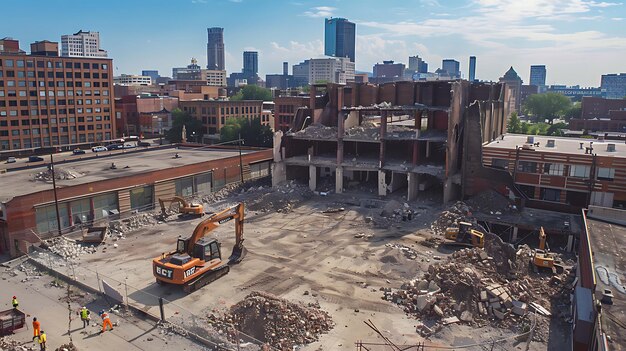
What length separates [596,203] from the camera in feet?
124

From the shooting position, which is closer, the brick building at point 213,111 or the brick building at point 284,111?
the brick building at point 284,111

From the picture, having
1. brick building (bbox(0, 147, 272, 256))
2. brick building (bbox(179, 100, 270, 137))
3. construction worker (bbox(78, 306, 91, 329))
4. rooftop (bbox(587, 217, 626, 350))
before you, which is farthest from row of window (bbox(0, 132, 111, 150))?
rooftop (bbox(587, 217, 626, 350))

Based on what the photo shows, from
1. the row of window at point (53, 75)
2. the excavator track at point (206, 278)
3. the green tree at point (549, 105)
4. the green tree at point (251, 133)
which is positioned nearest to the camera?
the excavator track at point (206, 278)

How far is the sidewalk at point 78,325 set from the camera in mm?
20828

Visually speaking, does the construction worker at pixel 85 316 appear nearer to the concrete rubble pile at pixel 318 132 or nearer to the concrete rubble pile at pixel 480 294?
the concrete rubble pile at pixel 480 294

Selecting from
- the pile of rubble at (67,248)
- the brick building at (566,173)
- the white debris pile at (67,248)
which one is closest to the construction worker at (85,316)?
the pile of rubble at (67,248)

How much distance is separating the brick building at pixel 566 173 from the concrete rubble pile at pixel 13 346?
35781 mm

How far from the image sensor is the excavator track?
998 inches

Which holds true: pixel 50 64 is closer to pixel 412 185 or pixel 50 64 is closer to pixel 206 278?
pixel 412 185

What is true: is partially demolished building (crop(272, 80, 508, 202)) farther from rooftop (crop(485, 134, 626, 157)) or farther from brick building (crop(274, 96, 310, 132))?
brick building (crop(274, 96, 310, 132))

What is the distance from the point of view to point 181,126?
89562mm

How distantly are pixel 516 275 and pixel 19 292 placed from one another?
90.6 ft

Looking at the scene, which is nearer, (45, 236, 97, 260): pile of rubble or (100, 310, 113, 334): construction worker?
(100, 310, 113, 334): construction worker

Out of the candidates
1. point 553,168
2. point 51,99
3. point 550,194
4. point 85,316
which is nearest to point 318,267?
point 85,316
